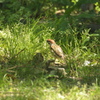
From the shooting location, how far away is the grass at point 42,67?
468 centimetres

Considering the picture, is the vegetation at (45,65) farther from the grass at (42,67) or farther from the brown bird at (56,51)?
the brown bird at (56,51)

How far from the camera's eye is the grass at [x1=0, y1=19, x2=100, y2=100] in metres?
4.68

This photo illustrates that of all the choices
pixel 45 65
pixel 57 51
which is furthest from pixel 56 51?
pixel 45 65

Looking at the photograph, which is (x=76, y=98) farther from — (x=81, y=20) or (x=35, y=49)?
(x=81, y=20)

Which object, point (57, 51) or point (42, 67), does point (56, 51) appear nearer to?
point (57, 51)

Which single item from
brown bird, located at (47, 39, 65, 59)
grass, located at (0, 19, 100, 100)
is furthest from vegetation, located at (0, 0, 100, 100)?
brown bird, located at (47, 39, 65, 59)

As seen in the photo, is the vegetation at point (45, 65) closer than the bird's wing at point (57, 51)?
Yes

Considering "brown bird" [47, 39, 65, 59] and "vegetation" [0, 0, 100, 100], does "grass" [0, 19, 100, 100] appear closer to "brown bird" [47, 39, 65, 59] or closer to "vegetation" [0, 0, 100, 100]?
"vegetation" [0, 0, 100, 100]

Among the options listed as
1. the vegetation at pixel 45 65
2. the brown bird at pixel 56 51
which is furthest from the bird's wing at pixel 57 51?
the vegetation at pixel 45 65

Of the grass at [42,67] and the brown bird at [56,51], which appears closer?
the grass at [42,67]

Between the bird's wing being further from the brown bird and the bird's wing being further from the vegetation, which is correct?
the vegetation

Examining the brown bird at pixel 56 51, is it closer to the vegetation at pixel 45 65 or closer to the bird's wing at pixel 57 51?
the bird's wing at pixel 57 51

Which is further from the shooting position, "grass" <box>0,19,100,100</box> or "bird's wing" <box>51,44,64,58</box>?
"bird's wing" <box>51,44,64,58</box>

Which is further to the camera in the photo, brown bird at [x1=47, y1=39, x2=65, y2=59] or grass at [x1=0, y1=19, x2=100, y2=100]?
brown bird at [x1=47, y1=39, x2=65, y2=59]
